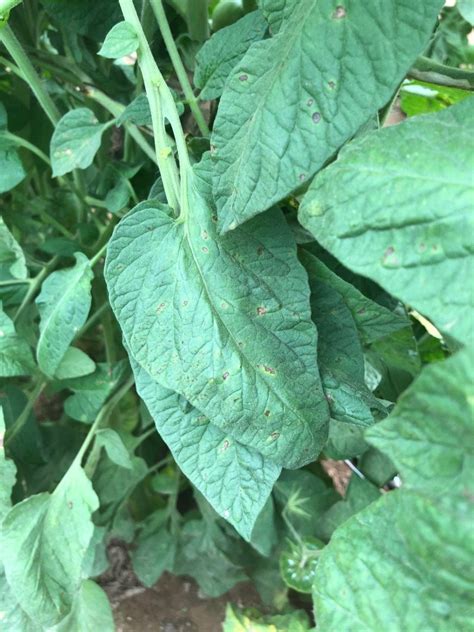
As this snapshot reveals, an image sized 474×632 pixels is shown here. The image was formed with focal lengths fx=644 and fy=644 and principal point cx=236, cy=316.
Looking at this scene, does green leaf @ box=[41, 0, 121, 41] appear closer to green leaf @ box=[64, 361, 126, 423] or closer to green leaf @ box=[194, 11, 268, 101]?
green leaf @ box=[194, 11, 268, 101]

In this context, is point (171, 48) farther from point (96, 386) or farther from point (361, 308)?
point (96, 386)

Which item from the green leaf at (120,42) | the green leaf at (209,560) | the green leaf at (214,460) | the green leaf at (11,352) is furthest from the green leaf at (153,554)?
the green leaf at (120,42)

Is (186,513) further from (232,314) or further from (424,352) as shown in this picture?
(232,314)

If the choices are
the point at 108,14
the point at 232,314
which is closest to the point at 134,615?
the point at 232,314

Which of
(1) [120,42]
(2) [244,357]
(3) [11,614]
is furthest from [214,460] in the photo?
(3) [11,614]

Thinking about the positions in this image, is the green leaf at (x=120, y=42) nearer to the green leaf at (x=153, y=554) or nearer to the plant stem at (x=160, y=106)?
the plant stem at (x=160, y=106)
